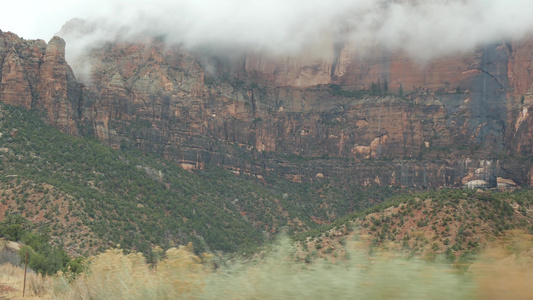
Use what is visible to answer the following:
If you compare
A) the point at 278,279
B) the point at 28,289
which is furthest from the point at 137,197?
the point at 278,279

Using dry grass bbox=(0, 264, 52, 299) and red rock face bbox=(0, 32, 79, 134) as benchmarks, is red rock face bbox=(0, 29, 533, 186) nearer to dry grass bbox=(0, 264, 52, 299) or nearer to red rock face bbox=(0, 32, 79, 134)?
red rock face bbox=(0, 32, 79, 134)

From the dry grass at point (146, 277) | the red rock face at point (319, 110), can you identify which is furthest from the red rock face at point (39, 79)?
the dry grass at point (146, 277)

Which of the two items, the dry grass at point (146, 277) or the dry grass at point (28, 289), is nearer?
the dry grass at point (146, 277)

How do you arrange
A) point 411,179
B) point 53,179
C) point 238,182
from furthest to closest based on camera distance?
point 411,179, point 238,182, point 53,179

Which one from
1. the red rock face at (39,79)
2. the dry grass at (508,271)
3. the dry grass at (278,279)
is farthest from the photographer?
the red rock face at (39,79)

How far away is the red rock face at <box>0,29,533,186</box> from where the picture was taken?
107812 millimetres

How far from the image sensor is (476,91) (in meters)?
118

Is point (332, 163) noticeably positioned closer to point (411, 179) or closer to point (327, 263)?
point (411, 179)

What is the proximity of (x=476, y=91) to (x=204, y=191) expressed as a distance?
66.7 m

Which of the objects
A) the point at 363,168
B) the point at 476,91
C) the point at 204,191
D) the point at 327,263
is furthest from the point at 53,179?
the point at 476,91

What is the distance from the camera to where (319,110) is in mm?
128125

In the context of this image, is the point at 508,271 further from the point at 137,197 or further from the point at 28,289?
the point at 137,197

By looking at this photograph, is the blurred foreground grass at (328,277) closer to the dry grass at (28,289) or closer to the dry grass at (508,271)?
the dry grass at (508,271)

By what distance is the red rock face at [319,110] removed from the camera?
108m
